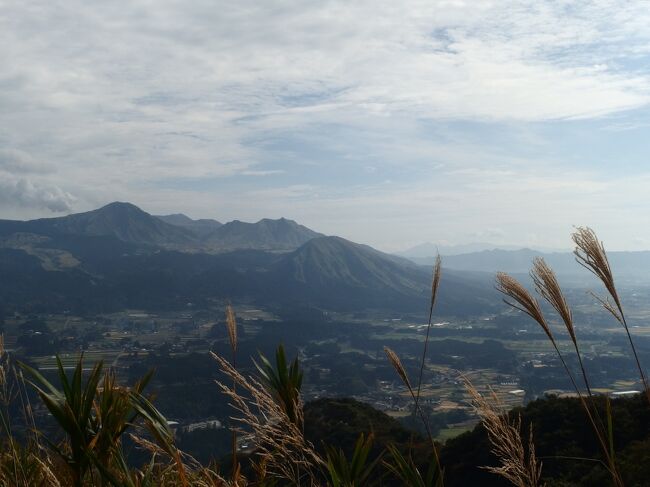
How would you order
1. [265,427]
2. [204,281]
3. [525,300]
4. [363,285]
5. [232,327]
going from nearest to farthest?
[525,300] < [265,427] < [232,327] < [204,281] < [363,285]

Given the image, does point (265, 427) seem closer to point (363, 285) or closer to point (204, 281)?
point (204, 281)

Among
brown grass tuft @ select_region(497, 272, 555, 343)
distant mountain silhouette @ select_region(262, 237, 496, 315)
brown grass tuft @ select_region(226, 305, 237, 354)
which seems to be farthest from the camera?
distant mountain silhouette @ select_region(262, 237, 496, 315)

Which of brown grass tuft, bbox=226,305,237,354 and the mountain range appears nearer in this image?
brown grass tuft, bbox=226,305,237,354

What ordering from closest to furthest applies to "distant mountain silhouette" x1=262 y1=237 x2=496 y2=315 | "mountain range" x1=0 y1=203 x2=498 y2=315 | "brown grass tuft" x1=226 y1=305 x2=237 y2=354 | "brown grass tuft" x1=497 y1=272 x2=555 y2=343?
1. "brown grass tuft" x1=497 y1=272 x2=555 y2=343
2. "brown grass tuft" x1=226 y1=305 x2=237 y2=354
3. "mountain range" x1=0 y1=203 x2=498 y2=315
4. "distant mountain silhouette" x1=262 y1=237 x2=496 y2=315

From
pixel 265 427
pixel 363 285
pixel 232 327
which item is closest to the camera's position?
pixel 265 427

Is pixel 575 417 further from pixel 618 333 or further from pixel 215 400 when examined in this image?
pixel 618 333

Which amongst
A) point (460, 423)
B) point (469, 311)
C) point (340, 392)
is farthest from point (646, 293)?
point (460, 423)

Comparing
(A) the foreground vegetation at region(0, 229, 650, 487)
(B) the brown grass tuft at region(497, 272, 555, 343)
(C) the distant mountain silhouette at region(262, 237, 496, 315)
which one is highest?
(B) the brown grass tuft at region(497, 272, 555, 343)

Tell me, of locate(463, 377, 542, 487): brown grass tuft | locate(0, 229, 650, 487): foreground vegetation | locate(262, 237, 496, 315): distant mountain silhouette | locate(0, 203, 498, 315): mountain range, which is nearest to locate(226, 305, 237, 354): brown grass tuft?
locate(0, 229, 650, 487): foreground vegetation

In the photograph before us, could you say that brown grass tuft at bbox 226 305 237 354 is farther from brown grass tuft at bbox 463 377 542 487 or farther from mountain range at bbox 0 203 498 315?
mountain range at bbox 0 203 498 315

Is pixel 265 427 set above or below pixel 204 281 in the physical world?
above

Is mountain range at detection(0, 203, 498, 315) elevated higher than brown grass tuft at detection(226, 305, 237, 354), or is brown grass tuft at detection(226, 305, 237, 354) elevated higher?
brown grass tuft at detection(226, 305, 237, 354)

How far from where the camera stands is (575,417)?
15523 mm

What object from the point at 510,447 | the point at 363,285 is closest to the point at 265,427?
the point at 510,447
